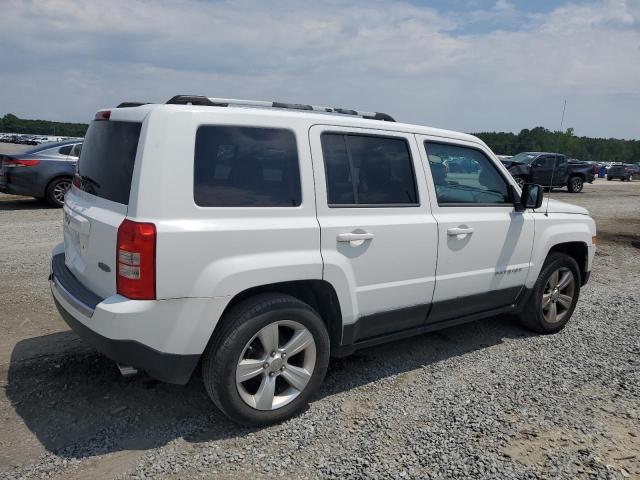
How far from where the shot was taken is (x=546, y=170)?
21.0 meters

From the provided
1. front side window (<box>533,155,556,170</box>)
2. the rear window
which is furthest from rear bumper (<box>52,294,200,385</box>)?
front side window (<box>533,155,556,170</box>)

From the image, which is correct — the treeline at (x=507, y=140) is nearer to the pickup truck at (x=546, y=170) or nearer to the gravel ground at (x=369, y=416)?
the pickup truck at (x=546, y=170)

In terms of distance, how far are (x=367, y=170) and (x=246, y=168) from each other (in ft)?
3.04

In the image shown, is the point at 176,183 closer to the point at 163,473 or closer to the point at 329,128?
the point at 329,128

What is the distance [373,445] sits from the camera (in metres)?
3.10

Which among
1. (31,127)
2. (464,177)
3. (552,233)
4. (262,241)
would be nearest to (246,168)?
(262,241)

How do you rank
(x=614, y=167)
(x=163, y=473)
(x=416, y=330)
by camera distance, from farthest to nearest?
(x=614, y=167) → (x=416, y=330) → (x=163, y=473)

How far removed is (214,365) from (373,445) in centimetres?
104

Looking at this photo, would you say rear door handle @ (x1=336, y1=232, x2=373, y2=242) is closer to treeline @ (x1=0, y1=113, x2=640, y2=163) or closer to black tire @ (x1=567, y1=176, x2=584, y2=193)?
treeline @ (x1=0, y1=113, x2=640, y2=163)

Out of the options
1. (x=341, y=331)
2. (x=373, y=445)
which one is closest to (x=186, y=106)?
(x=341, y=331)

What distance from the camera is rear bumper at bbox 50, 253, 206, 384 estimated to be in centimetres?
277

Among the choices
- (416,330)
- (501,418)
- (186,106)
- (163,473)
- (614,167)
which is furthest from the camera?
(614,167)

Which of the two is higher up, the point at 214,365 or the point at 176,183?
the point at 176,183

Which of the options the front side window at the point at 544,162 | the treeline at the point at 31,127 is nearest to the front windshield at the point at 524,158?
the front side window at the point at 544,162
